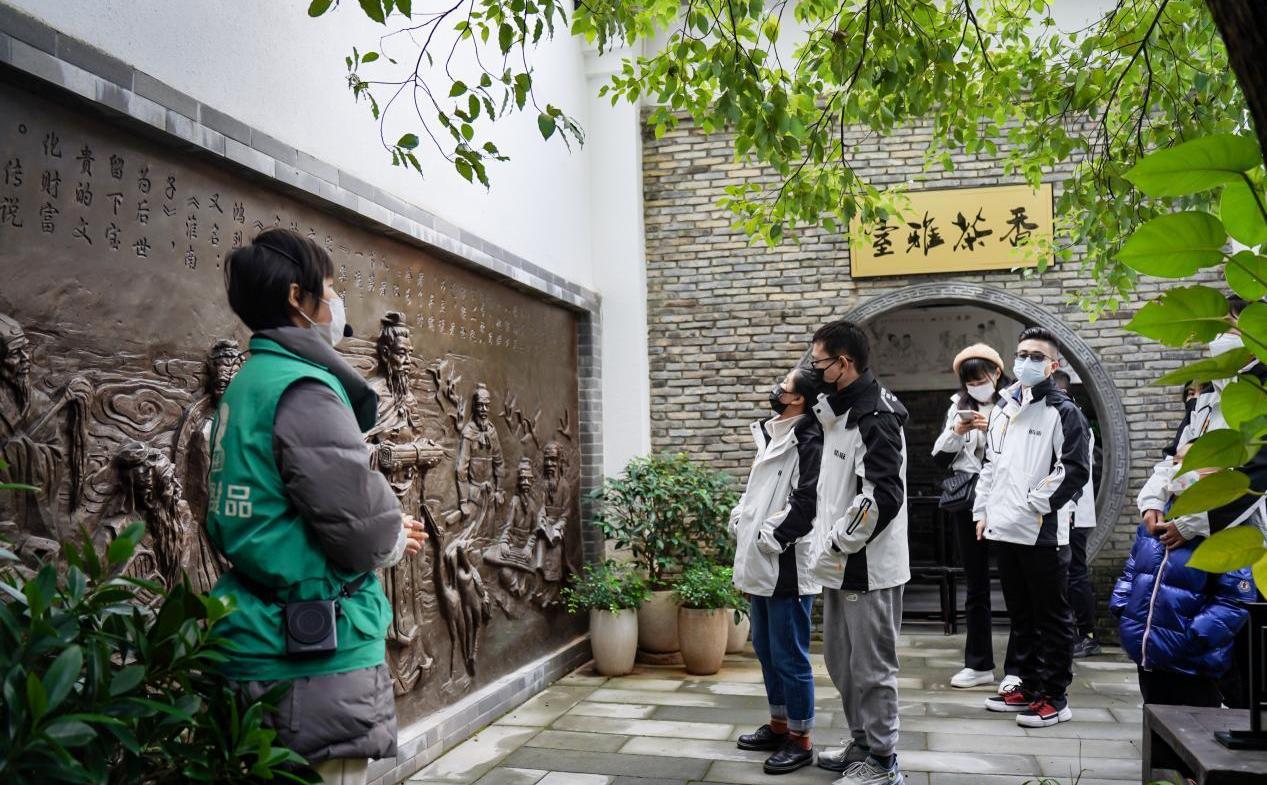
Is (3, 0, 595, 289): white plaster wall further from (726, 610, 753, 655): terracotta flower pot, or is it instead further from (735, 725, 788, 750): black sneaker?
(735, 725, 788, 750): black sneaker

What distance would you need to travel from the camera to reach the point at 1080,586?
635 centimetres

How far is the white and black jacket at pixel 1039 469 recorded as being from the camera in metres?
4.80

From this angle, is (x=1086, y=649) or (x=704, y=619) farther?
(x=1086, y=649)

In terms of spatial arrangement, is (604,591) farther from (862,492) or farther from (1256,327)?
(1256,327)

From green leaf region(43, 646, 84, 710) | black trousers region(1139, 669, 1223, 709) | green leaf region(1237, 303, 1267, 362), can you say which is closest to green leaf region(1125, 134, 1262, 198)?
green leaf region(1237, 303, 1267, 362)

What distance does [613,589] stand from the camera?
635cm

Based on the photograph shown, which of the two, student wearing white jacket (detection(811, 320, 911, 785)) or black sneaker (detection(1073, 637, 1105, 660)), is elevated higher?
student wearing white jacket (detection(811, 320, 911, 785))

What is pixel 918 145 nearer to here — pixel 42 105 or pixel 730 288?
pixel 730 288

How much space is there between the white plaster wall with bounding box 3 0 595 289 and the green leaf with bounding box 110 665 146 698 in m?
1.90

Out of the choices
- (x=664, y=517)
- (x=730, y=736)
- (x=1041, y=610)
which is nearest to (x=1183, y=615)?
(x=1041, y=610)

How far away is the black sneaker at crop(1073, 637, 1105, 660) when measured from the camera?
666cm

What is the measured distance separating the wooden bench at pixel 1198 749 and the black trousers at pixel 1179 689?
0.52 m

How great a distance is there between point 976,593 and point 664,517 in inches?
80.3

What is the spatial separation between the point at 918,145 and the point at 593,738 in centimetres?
505
